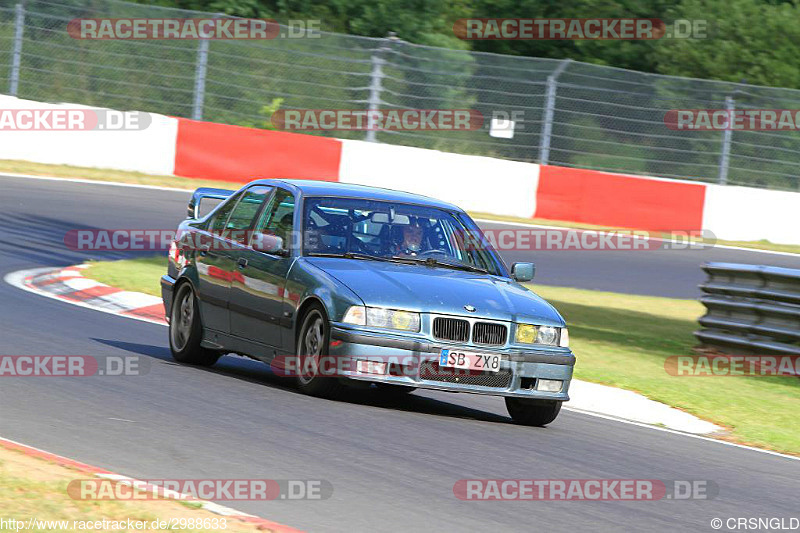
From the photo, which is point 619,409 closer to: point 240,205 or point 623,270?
point 240,205

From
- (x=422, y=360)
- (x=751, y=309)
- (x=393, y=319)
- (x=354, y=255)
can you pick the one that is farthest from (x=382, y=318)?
(x=751, y=309)

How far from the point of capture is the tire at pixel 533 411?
30.8 ft

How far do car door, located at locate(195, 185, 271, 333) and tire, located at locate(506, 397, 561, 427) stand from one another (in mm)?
2166

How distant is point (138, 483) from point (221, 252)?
4.49m

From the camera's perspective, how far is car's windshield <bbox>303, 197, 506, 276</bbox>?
9.68 metres

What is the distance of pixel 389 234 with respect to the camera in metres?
9.79

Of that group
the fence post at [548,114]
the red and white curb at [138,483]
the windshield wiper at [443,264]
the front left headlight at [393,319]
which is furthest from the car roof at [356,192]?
the fence post at [548,114]

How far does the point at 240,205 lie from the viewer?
10.7 m

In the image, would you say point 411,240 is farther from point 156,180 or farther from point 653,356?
point 156,180

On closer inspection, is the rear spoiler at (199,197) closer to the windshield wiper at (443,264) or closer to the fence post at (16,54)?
the windshield wiper at (443,264)

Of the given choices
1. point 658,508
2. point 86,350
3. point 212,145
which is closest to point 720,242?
point 212,145

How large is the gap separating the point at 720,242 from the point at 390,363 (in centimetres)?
1778

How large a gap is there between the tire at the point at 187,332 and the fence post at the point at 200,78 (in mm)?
15162

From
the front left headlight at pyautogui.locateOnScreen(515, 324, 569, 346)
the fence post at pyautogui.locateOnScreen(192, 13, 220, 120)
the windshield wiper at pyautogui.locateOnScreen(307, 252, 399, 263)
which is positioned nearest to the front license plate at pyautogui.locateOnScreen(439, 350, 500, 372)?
the front left headlight at pyautogui.locateOnScreen(515, 324, 569, 346)
